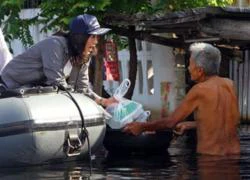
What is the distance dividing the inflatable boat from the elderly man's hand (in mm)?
515

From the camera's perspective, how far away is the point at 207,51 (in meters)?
8.68

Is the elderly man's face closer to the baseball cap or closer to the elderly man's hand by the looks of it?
the elderly man's hand

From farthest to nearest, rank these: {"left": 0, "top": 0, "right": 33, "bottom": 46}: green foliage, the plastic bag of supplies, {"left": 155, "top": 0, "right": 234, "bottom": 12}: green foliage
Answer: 1. {"left": 0, "top": 0, "right": 33, "bottom": 46}: green foliage
2. {"left": 155, "top": 0, "right": 234, "bottom": 12}: green foliage
3. the plastic bag of supplies

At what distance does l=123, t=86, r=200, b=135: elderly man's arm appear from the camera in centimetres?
879

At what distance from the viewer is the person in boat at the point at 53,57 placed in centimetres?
868

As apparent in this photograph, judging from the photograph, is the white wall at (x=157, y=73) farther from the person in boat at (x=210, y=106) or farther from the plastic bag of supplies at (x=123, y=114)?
the person in boat at (x=210, y=106)

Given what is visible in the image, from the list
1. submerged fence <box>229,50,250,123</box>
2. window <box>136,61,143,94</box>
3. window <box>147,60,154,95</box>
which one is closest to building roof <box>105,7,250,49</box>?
submerged fence <box>229,50,250,123</box>

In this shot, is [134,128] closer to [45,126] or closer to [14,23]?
[45,126]

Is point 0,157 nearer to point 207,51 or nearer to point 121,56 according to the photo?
point 207,51

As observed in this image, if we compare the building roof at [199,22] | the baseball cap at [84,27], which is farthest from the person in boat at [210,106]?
the building roof at [199,22]

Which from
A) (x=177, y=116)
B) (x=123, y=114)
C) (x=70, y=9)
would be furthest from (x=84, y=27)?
(x=70, y=9)

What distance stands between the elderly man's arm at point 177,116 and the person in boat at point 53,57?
2.94 ft

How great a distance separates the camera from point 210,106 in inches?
345

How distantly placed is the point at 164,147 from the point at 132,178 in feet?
5.70
